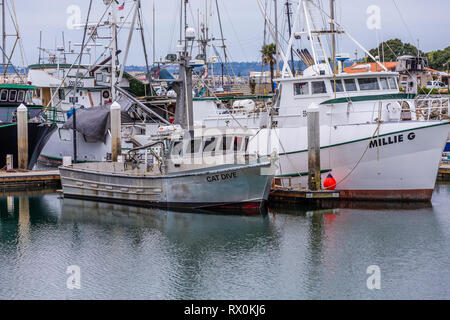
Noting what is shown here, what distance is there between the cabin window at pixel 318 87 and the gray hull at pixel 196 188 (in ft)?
18.4

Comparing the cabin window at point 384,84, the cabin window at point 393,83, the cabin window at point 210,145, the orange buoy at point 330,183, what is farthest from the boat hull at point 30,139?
the cabin window at point 393,83

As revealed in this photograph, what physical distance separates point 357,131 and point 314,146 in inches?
77.5

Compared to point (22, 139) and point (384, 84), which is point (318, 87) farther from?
point (22, 139)

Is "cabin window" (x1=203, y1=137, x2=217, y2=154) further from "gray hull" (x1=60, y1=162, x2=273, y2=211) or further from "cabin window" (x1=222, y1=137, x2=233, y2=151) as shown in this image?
"gray hull" (x1=60, y1=162, x2=273, y2=211)

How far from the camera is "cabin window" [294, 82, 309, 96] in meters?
28.1

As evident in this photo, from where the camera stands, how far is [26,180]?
32.5 meters

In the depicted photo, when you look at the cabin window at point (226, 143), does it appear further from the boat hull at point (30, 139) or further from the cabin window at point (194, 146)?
the boat hull at point (30, 139)

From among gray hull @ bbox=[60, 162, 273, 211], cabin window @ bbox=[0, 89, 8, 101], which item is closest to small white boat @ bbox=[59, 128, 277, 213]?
gray hull @ bbox=[60, 162, 273, 211]

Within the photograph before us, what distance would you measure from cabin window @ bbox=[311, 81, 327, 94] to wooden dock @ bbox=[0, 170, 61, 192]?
14.1 metres

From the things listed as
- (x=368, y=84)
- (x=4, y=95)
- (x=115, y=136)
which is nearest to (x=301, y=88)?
(x=368, y=84)

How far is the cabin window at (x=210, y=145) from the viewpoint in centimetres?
2436

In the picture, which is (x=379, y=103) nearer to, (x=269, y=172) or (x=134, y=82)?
(x=269, y=172)
